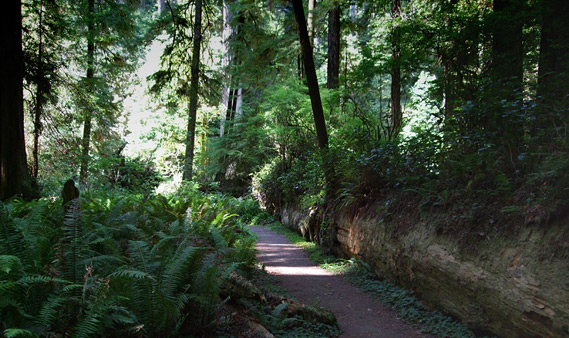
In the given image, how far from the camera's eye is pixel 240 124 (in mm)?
18281

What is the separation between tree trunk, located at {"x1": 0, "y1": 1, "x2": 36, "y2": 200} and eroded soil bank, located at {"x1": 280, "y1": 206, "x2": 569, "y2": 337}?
24.2 ft

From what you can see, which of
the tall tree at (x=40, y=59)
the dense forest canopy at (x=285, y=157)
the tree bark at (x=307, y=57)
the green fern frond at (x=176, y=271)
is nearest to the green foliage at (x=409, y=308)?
the dense forest canopy at (x=285, y=157)

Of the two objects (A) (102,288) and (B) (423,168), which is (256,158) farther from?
(A) (102,288)

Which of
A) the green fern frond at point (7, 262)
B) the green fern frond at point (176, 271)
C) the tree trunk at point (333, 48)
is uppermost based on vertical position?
the tree trunk at point (333, 48)

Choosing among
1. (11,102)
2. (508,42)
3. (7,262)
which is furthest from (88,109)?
(508,42)

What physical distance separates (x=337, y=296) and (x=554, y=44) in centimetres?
467

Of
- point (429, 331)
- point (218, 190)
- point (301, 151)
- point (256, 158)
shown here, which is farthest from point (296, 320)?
point (218, 190)

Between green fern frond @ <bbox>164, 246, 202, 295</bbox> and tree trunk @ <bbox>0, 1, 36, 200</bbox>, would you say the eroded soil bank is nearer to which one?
green fern frond @ <bbox>164, 246, 202, 295</bbox>

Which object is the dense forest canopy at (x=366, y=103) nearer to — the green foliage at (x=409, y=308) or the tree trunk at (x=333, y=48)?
the tree trunk at (x=333, y=48)

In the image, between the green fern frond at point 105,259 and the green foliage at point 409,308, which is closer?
the green fern frond at point 105,259

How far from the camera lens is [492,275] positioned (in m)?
3.55

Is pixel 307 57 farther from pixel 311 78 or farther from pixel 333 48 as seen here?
pixel 333 48

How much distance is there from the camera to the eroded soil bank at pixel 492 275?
3004 mm

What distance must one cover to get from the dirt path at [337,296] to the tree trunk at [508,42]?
3802 millimetres
